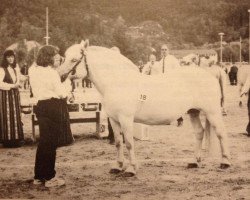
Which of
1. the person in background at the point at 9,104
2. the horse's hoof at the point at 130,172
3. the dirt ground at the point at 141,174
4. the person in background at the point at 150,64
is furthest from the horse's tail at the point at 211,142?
the person in background at the point at 150,64

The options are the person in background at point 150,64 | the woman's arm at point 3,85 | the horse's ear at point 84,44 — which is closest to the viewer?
the horse's ear at point 84,44

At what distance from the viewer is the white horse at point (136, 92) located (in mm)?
5953

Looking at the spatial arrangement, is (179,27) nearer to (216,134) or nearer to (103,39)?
(216,134)

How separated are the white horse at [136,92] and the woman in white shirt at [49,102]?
1.74ft

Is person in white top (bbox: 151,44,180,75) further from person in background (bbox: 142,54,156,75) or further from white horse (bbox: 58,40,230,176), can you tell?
white horse (bbox: 58,40,230,176)

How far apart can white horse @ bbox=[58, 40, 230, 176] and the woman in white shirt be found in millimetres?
530

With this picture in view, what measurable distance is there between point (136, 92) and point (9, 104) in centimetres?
282

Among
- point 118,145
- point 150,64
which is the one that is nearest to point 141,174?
point 118,145

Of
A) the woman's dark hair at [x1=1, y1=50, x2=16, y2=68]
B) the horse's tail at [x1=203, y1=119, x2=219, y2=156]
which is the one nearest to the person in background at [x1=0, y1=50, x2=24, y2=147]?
the woman's dark hair at [x1=1, y1=50, x2=16, y2=68]

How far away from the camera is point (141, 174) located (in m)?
6.12

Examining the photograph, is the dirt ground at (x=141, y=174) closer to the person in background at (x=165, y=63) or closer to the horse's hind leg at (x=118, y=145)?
the horse's hind leg at (x=118, y=145)

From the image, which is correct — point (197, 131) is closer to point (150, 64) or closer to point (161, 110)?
point (161, 110)

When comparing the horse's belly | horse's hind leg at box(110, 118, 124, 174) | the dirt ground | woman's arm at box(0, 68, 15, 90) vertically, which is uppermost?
woman's arm at box(0, 68, 15, 90)

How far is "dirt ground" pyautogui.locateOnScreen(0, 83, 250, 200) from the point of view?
518 centimetres
